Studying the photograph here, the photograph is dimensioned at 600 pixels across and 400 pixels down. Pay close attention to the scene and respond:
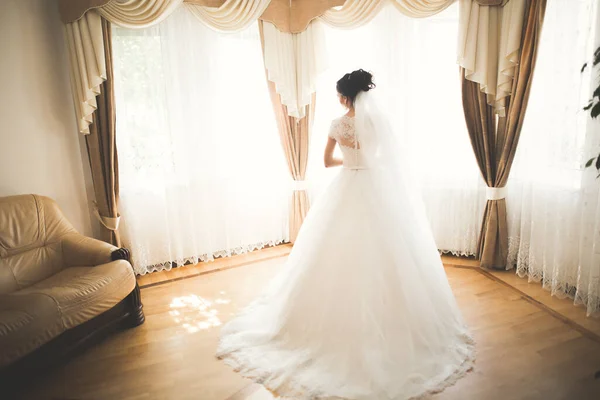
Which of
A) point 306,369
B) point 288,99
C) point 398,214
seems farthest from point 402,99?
point 306,369

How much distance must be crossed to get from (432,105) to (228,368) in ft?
9.52

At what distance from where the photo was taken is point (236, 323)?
258 centimetres

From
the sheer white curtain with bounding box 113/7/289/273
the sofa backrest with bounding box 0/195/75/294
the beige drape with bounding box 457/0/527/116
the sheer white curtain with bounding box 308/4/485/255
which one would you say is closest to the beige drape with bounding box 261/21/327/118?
the sheer white curtain with bounding box 113/7/289/273

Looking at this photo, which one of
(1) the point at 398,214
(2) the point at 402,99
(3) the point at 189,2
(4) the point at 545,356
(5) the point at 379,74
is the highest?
(3) the point at 189,2

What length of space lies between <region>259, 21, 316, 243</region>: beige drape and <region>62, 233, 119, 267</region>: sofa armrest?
196cm

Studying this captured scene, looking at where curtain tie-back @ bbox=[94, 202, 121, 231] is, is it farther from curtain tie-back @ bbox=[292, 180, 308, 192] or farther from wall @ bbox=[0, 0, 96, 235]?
curtain tie-back @ bbox=[292, 180, 308, 192]

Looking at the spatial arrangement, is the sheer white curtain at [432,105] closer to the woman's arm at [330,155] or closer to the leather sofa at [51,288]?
the woman's arm at [330,155]

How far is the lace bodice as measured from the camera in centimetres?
241

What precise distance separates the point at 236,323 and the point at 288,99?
232 centimetres

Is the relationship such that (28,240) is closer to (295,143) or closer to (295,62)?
(295,143)

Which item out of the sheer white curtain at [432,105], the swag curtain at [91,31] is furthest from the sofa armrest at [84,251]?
the sheer white curtain at [432,105]

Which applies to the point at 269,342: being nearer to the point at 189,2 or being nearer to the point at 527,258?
the point at 527,258

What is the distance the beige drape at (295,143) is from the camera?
3914mm

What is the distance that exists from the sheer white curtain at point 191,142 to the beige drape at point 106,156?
0.60 feet
